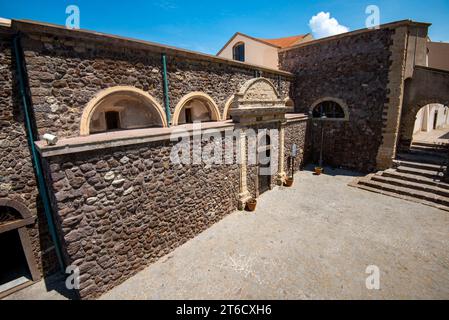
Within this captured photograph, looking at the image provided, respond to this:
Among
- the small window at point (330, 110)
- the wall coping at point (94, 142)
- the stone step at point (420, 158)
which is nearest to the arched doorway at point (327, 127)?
the small window at point (330, 110)

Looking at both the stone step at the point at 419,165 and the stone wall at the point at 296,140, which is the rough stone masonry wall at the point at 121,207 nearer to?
the stone wall at the point at 296,140

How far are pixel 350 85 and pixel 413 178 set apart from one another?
5.75 meters

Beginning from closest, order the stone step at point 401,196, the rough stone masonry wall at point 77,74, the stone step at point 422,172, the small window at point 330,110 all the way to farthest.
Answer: the rough stone masonry wall at point 77,74 → the stone step at point 401,196 → the stone step at point 422,172 → the small window at point 330,110

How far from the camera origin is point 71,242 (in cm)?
439

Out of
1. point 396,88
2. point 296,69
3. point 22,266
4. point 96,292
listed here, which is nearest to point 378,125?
point 396,88

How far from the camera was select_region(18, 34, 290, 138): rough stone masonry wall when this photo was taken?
495 centimetres

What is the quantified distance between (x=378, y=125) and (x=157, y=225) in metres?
12.2

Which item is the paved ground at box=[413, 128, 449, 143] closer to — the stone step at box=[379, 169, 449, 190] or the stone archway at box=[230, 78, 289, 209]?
the stone step at box=[379, 169, 449, 190]

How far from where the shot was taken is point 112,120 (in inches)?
280

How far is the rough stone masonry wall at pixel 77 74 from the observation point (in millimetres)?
4945

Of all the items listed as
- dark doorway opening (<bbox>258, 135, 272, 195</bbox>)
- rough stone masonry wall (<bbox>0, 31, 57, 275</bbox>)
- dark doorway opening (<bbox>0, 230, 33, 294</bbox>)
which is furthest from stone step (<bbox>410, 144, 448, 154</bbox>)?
dark doorway opening (<bbox>0, 230, 33, 294</bbox>)

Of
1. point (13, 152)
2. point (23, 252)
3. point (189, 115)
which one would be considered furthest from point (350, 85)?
point (23, 252)

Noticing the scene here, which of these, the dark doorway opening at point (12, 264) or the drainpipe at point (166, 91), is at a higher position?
the drainpipe at point (166, 91)

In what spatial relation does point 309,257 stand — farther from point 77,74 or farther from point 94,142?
point 77,74
